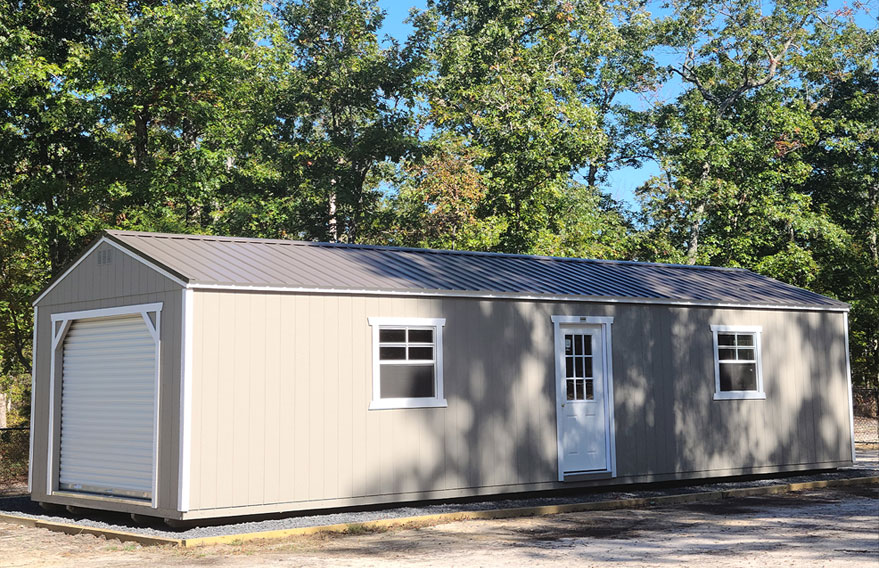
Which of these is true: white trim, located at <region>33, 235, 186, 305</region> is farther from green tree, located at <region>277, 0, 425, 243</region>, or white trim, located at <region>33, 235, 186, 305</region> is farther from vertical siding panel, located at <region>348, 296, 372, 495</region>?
green tree, located at <region>277, 0, 425, 243</region>

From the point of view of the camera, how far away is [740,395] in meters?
16.1

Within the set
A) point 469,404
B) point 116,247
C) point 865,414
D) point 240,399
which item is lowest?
point 865,414

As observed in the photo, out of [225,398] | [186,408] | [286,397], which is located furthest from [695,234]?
[186,408]

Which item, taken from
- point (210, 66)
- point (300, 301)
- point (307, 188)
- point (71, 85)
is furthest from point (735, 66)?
point (300, 301)

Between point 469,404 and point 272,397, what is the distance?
2.86m

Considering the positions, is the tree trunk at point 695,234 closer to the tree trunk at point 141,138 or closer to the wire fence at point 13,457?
the tree trunk at point 141,138

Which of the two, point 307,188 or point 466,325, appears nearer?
point 466,325

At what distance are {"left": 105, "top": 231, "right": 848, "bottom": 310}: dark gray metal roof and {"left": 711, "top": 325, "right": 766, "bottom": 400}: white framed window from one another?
20.1 inches

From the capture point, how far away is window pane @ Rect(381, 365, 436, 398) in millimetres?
12688

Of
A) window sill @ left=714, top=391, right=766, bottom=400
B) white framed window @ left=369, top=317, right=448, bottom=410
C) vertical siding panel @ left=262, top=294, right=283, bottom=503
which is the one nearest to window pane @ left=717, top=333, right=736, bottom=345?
window sill @ left=714, top=391, right=766, bottom=400

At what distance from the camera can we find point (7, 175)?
22.8 m

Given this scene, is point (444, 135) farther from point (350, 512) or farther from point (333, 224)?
point (350, 512)

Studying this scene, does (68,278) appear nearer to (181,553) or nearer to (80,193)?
(181,553)

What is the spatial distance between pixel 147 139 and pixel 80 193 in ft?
7.34
